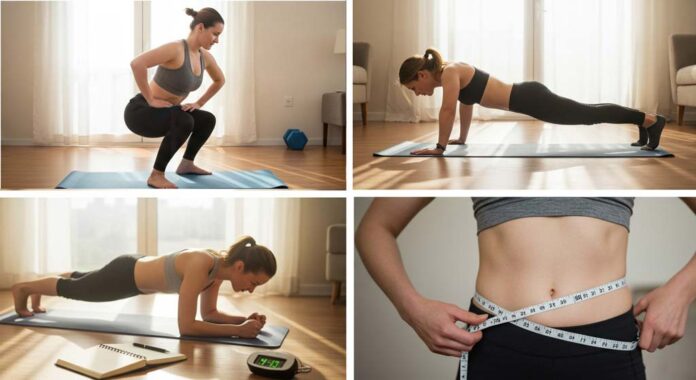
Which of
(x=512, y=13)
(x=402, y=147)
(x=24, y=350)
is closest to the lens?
(x=24, y=350)

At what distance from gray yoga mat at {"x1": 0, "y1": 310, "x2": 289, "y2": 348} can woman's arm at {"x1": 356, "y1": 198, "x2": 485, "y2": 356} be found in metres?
0.98

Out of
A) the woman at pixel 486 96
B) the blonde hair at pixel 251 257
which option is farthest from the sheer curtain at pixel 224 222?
the woman at pixel 486 96

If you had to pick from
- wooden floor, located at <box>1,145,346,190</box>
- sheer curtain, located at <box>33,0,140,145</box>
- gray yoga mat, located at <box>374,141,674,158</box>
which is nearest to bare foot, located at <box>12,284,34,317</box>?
wooden floor, located at <box>1,145,346,190</box>

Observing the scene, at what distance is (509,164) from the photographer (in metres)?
2.14

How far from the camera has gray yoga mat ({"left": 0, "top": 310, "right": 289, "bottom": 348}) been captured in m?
2.28

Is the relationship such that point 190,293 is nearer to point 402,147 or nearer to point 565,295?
point 402,147

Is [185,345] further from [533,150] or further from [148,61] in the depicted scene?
[533,150]

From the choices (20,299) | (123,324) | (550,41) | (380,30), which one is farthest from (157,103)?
(550,41)

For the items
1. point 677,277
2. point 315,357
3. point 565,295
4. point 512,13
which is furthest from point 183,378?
Result: point 512,13

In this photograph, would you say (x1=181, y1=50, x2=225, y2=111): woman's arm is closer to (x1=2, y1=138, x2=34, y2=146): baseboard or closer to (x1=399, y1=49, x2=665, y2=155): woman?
(x1=399, y1=49, x2=665, y2=155): woman

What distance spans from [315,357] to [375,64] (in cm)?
212

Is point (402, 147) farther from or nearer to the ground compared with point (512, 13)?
nearer to the ground

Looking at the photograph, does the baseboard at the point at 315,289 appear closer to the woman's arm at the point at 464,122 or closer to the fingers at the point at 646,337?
the woman's arm at the point at 464,122

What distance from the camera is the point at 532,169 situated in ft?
6.70
